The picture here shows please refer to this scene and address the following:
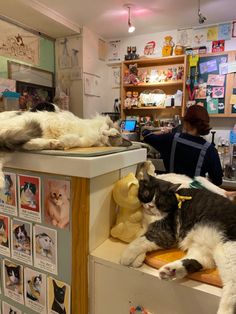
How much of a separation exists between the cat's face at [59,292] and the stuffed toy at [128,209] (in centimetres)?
24

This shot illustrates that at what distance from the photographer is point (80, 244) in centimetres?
75

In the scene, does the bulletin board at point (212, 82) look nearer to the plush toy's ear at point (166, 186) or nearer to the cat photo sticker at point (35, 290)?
the plush toy's ear at point (166, 186)

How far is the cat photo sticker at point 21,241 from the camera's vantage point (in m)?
0.85

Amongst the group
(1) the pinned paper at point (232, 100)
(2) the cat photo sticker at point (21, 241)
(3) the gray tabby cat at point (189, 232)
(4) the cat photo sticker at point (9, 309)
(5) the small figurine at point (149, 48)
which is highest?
(5) the small figurine at point (149, 48)

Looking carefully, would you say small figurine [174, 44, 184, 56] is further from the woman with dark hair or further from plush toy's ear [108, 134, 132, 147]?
plush toy's ear [108, 134, 132, 147]

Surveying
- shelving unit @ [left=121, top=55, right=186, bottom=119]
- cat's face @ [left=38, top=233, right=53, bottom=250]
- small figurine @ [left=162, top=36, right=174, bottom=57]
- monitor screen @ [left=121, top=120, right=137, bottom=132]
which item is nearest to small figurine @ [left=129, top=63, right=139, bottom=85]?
shelving unit @ [left=121, top=55, right=186, bottom=119]

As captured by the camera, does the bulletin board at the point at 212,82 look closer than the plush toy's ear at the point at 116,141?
No

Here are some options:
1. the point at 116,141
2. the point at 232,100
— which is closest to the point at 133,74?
the point at 232,100

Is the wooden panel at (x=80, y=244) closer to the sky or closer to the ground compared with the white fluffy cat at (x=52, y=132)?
closer to the ground

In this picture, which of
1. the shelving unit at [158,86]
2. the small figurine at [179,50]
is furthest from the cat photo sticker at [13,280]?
the small figurine at [179,50]

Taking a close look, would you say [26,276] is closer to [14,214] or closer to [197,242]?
[14,214]

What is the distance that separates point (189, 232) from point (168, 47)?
292cm

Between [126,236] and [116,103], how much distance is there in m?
3.01

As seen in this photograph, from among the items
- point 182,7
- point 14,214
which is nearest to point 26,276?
point 14,214
